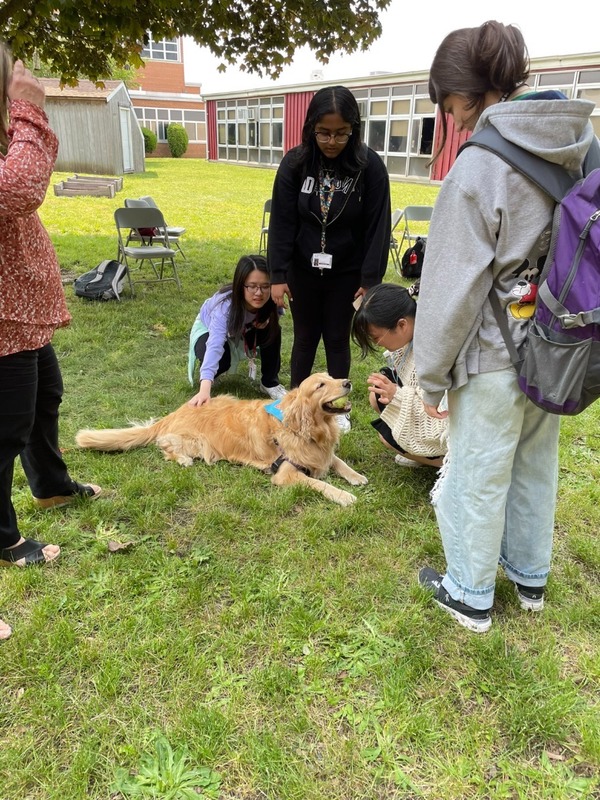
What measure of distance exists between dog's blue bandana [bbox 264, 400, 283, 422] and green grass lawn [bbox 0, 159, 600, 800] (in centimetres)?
42

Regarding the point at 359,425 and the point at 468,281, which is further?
the point at 359,425

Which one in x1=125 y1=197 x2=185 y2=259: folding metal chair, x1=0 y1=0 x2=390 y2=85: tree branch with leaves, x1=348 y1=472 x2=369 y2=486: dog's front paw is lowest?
x1=348 y1=472 x2=369 y2=486: dog's front paw

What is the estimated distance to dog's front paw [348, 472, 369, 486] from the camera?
3.59 m

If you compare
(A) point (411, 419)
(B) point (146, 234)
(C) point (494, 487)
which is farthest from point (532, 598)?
(B) point (146, 234)

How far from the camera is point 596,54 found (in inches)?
689

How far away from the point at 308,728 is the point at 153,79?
159ft

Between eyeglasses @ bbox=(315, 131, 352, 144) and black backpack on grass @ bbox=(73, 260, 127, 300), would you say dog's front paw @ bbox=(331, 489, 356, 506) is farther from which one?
black backpack on grass @ bbox=(73, 260, 127, 300)

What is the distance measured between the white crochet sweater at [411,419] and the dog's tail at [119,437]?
5.72 ft

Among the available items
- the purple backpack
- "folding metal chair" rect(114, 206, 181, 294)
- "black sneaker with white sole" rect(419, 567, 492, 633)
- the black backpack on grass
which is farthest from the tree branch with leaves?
"black sneaker with white sole" rect(419, 567, 492, 633)

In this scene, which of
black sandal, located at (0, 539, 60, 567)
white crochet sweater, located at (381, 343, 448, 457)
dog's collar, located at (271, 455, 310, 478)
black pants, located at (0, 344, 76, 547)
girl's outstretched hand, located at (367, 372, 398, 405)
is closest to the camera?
black pants, located at (0, 344, 76, 547)

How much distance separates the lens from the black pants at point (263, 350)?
15.5ft

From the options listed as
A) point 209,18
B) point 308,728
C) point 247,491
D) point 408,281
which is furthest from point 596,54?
point 308,728

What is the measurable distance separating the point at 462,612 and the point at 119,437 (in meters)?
2.58

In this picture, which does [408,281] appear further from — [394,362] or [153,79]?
[153,79]
